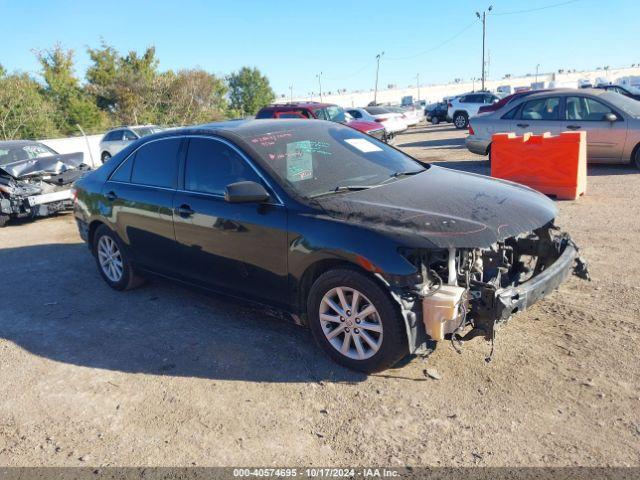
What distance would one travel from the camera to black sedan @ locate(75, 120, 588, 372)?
3318mm

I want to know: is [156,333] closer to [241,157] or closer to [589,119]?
[241,157]

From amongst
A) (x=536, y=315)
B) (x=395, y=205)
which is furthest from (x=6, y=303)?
(x=536, y=315)

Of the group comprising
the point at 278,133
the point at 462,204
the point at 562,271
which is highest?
the point at 278,133

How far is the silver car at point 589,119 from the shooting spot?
33.3 feet

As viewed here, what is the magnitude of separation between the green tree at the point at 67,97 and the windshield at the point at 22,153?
74.1ft

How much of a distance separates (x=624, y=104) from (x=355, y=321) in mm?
9434

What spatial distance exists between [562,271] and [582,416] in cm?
113

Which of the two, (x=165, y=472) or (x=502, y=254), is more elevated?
(x=502, y=254)

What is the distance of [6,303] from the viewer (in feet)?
18.4

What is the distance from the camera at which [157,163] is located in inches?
199

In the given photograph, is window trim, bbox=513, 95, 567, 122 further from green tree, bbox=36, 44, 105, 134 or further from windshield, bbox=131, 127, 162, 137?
green tree, bbox=36, 44, 105, 134

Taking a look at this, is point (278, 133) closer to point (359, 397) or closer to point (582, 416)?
point (359, 397)

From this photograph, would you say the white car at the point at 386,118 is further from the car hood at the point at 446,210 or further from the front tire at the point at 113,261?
the car hood at the point at 446,210

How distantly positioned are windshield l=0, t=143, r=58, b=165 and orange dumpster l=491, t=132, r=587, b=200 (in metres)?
9.01
